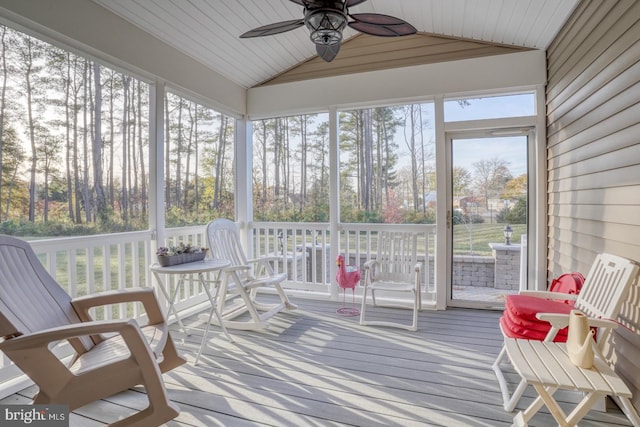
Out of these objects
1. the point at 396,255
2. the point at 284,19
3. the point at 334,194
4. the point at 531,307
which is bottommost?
the point at 531,307

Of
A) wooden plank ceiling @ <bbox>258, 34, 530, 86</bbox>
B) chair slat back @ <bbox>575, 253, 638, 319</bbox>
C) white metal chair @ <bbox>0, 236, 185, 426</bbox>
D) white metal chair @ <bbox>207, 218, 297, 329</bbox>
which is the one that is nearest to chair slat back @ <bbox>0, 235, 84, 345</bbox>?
white metal chair @ <bbox>0, 236, 185, 426</bbox>

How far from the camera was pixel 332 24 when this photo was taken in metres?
2.12

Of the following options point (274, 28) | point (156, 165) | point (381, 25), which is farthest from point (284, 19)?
point (156, 165)

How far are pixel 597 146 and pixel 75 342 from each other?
3533 mm

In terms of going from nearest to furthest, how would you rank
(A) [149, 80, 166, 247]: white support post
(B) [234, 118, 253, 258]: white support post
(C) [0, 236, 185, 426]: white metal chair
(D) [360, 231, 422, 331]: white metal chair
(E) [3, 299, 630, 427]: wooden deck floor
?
(C) [0, 236, 185, 426]: white metal chair < (E) [3, 299, 630, 427]: wooden deck floor < (A) [149, 80, 166, 247]: white support post < (D) [360, 231, 422, 331]: white metal chair < (B) [234, 118, 253, 258]: white support post

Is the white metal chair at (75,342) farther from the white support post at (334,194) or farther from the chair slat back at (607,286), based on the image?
the white support post at (334,194)

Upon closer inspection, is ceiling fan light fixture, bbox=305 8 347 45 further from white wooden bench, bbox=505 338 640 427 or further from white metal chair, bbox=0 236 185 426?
white wooden bench, bbox=505 338 640 427

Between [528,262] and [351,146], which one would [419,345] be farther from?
[351,146]

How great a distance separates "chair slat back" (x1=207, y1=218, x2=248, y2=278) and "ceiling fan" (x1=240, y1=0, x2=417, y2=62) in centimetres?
184

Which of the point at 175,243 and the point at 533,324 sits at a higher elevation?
the point at 175,243

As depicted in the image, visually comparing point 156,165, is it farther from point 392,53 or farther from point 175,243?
point 392,53

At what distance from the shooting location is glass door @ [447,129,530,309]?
12.6ft

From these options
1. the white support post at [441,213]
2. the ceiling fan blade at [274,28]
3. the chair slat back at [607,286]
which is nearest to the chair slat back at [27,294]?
the ceiling fan blade at [274,28]

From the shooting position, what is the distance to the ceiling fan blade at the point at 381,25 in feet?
7.45
